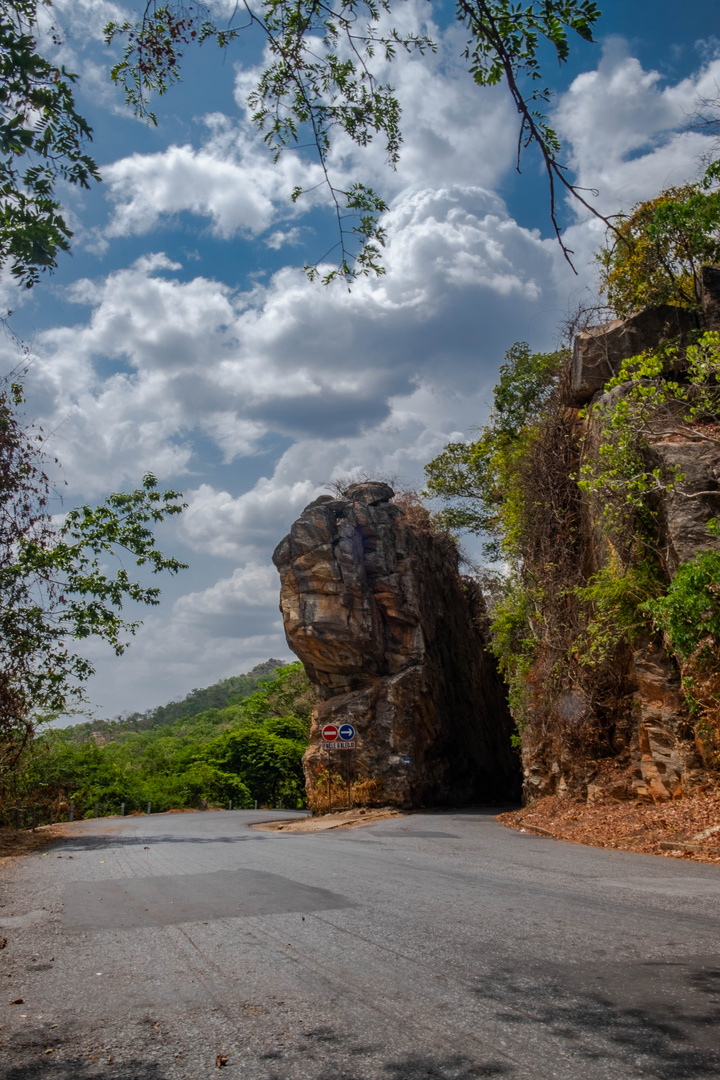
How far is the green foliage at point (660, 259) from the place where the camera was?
1516 cm

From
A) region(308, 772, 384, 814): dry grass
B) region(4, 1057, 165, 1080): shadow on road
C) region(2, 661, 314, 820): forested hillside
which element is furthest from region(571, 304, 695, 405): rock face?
region(2, 661, 314, 820): forested hillside

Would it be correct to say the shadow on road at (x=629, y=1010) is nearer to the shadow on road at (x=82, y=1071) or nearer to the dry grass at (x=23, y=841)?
the shadow on road at (x=82, y=1071)

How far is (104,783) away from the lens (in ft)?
119

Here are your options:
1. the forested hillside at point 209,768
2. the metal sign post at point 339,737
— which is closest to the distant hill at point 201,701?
the forested hillside at point 209,768

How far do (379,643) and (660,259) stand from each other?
15.1 m

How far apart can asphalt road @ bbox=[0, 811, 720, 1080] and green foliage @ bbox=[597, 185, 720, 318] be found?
13.0 meters

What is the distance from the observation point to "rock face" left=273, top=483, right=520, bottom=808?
24062 millimetres

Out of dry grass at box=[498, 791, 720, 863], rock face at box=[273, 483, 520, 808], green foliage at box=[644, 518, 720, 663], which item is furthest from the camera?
rock face at box=[273, 483, 520, 808]

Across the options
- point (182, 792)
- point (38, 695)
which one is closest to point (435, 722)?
point (38, 695)

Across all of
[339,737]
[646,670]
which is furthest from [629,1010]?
[339,737]

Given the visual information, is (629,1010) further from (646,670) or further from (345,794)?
(345,794)

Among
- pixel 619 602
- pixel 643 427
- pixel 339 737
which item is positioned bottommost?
pixel 339 737

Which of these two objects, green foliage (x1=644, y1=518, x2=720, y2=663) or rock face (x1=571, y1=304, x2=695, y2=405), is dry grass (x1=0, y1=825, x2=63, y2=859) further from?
rock face (x1=571, y1=304, x2=695, y2=405)

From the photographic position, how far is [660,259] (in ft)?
54.2
